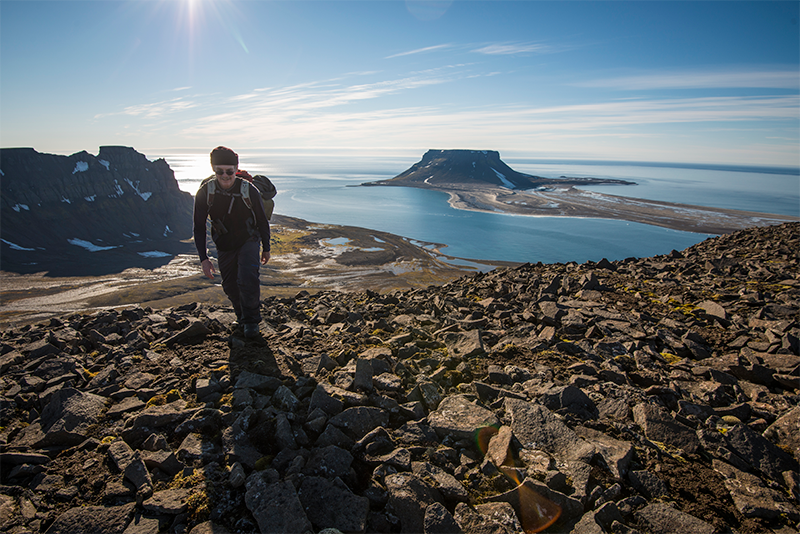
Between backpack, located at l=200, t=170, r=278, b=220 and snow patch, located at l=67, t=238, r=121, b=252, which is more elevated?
backpack, located at l=200, t=170, r=278, b=220

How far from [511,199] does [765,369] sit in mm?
189585

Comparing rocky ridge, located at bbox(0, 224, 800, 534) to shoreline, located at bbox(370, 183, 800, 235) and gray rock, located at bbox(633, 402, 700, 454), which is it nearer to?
gray rock, located at bbox(633, 402, 700, 454)

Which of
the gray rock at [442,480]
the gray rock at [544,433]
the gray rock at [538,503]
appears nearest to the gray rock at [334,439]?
the gray rock at [442,480]

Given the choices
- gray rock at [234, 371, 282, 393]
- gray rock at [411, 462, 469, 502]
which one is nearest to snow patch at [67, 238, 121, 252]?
gray rock at [234, 371, 282, 393]

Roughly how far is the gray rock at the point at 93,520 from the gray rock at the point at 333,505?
130 centimetres

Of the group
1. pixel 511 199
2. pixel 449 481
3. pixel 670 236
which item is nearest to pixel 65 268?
pixel 449 481

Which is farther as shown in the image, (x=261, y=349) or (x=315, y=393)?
(x=261, y=349)

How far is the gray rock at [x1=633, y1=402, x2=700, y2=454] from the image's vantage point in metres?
3.52

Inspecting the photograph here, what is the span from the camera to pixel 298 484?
293cm

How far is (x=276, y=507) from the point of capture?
2.67 m

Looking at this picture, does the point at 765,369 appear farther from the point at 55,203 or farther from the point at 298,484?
the point at 55,203

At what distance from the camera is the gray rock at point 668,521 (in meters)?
2.62

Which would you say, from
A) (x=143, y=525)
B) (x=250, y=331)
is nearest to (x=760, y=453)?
(x=143, y=525)

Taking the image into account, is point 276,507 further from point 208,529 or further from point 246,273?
point 246,273
